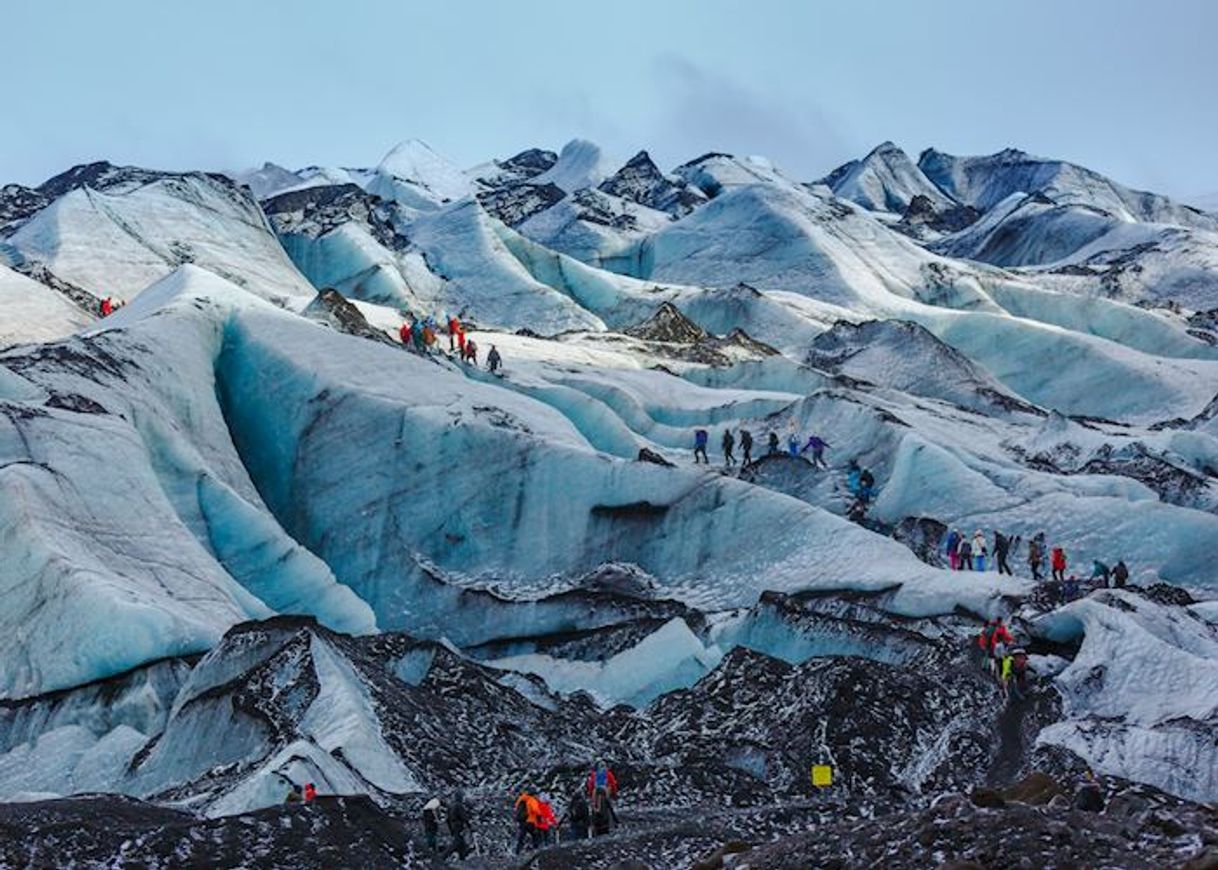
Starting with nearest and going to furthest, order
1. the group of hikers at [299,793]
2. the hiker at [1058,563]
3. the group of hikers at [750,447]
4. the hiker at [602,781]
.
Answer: the group of hikers at [299,793]
the hiker at [602,781]
the hiker at [1058,563]
the group of hikers at [750,447]

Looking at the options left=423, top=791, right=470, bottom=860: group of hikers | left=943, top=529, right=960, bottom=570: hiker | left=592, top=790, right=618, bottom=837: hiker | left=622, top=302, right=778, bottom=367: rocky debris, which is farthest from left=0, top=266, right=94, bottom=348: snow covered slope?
left=592, top=790, right=618, bottom=837: hiker

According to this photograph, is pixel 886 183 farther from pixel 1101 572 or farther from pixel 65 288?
pixel 1101 572

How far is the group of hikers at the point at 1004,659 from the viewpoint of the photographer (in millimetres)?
28359

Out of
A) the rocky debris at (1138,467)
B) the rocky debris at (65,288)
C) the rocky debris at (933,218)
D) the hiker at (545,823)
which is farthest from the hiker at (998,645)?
the rocky debris at (933,218)

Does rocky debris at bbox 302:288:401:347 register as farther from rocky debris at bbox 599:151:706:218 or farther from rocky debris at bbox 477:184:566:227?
rocky debris at bbox 599:151:706:218

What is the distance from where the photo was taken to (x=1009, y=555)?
37562 millimetres

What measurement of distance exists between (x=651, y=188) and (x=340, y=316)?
74851 mm

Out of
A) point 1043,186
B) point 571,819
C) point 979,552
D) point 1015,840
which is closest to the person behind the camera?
point 1015,840

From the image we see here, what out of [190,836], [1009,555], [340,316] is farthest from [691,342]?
[190,836]

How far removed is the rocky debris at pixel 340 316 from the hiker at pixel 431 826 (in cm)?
2767

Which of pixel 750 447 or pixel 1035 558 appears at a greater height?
pixel 750 447

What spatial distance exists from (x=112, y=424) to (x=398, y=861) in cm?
1791

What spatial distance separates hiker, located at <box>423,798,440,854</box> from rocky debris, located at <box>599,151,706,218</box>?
3598 inches

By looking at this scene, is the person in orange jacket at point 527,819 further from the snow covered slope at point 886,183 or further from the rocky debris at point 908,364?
the snow covered slope at point 886,183
